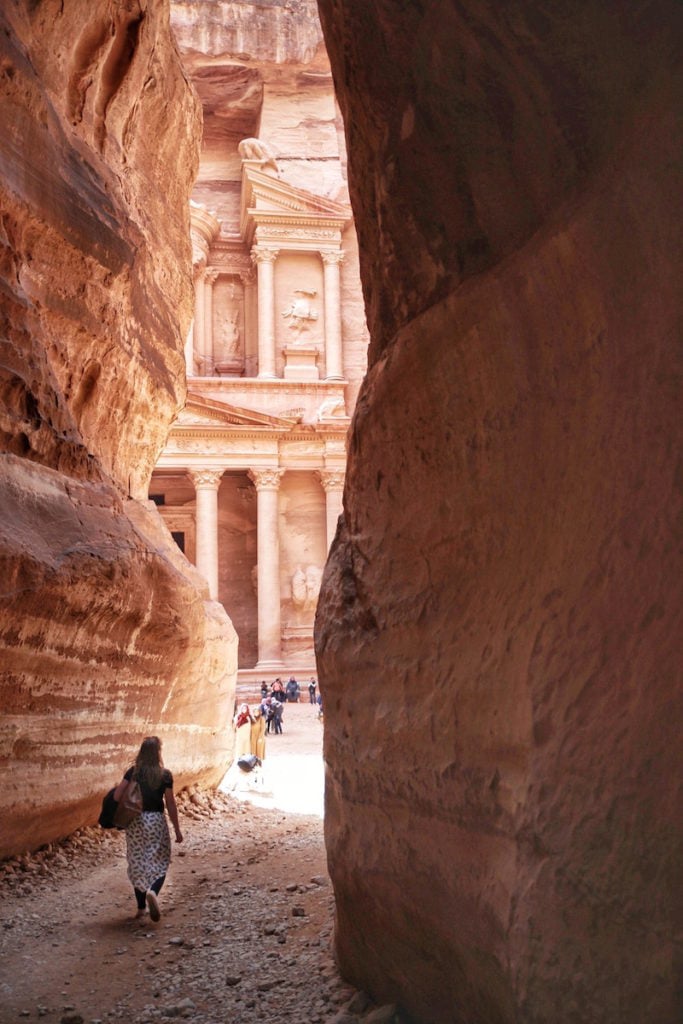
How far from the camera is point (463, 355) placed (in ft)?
10.3

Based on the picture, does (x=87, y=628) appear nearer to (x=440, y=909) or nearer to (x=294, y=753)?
(x=440, y=909)

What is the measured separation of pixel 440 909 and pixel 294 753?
35.1 ft

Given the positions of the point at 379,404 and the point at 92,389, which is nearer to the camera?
the point at 379,404

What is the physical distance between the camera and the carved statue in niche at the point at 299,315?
29.6m

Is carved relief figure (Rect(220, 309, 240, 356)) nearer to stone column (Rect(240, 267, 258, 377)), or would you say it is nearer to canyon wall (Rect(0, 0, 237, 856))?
stone column (Rect(240, 267, 258, 377))

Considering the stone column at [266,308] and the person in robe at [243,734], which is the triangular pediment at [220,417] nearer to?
the stone column at [266,308]

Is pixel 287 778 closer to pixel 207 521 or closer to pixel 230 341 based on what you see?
pixel 207 521

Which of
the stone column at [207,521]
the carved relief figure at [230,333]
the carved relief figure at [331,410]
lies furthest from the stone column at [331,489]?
the carved relief figure at [230,333]

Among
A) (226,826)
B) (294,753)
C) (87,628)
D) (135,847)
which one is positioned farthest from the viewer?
(294,753)

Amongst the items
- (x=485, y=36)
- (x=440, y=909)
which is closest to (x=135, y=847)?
(x=440, y=909)

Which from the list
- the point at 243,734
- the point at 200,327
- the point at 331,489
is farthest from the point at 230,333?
the point at 243,734

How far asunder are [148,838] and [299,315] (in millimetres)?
26197

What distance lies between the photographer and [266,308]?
96.3 ft

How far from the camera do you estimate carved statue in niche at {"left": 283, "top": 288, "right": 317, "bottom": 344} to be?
29594 mm
